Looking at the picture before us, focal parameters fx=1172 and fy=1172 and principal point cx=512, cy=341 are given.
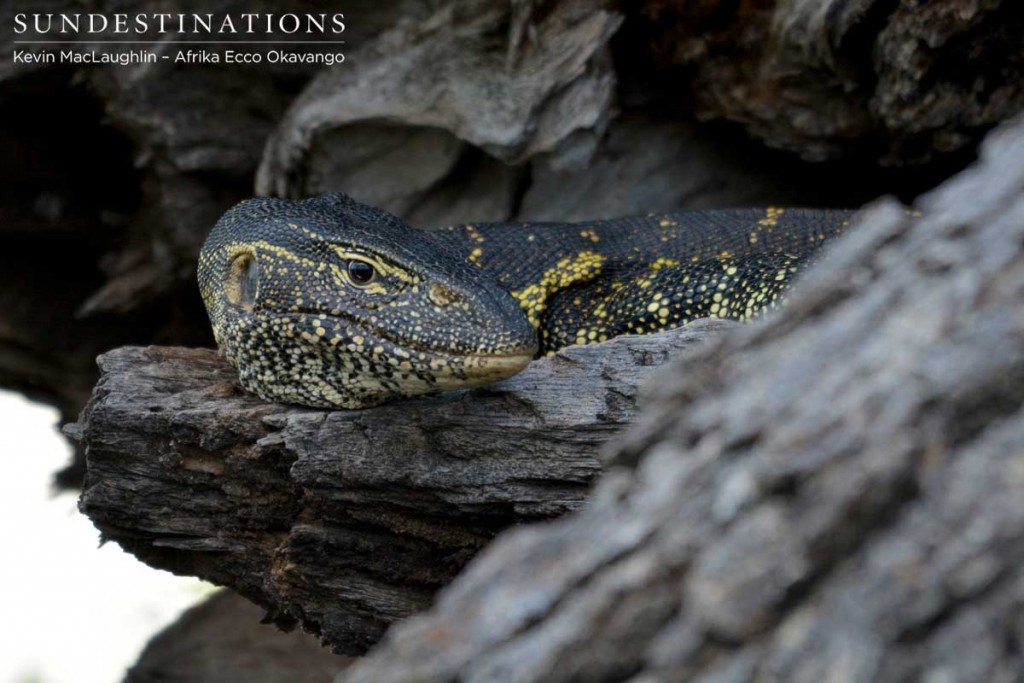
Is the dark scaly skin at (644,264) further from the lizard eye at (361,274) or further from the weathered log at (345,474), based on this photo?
the lizard eye at (361,274)

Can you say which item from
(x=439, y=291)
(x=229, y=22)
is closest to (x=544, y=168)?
(x=229, y=22)

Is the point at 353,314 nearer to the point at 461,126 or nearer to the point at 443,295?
the point at 443,295

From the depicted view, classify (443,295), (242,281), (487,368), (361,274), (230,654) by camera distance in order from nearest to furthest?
1. (487,368)
2. (443,295)
3. (361,274)
4. (242,281)
5. (230,654)

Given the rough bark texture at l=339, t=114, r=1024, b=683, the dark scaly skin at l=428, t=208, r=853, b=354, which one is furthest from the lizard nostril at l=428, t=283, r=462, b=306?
the rough bark texture at l=339, t=114, r=1024, b=683

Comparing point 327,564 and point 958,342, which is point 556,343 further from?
point 958,342

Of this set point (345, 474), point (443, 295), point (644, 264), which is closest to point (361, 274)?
point (443, 295)

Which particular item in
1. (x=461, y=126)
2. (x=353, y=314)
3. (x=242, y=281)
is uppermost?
(x=461, y=126)

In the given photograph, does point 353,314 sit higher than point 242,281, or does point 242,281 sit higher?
point 242,281

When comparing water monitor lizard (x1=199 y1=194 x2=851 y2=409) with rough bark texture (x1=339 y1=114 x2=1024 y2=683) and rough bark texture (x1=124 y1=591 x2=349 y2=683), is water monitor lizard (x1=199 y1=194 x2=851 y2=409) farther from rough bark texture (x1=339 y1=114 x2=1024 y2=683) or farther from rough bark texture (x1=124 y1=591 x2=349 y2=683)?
rough bark texture (x1=124 y1=591 x2=349 y2=683)
